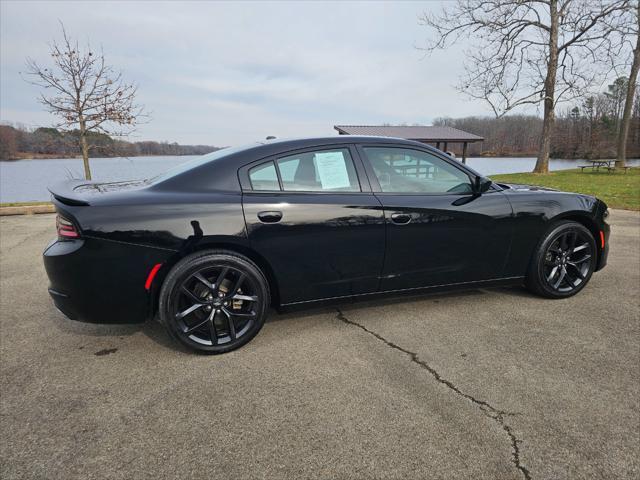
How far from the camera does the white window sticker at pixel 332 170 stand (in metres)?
2.74

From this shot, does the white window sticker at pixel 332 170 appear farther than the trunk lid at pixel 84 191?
Yes

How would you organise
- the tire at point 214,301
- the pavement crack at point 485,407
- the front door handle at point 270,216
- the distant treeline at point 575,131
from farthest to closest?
the distant treeline at point 575,131
the front door handle at point 270,216
the tire at point 214,301
the pavement crack at point 485,407

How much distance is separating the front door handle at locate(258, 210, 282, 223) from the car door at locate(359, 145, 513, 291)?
2.58 ft

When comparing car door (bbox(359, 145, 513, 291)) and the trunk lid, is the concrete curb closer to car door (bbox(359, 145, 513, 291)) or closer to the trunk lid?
the trunk lid

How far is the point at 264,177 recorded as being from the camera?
2.61 metres

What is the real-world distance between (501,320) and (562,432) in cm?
127

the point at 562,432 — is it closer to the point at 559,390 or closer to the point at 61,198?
the point at 559,390

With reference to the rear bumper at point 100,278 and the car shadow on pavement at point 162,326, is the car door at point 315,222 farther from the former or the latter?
the rear bumper at point 100,278

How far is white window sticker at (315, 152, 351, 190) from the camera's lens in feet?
9.00

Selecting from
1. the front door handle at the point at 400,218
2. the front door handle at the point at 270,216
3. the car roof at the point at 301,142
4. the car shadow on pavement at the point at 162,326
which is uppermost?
the car roof at the point at 301,142

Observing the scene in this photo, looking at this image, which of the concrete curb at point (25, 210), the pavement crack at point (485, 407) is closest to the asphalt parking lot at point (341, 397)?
the pavement crack at point (485, 407)

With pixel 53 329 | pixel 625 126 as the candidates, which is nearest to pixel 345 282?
pixel 53 329

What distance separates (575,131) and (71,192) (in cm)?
7277

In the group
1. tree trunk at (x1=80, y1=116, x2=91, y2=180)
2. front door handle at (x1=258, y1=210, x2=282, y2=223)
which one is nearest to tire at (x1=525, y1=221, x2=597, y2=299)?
front door handle at (x1=258, y1=210, x2=282, y2=223)
